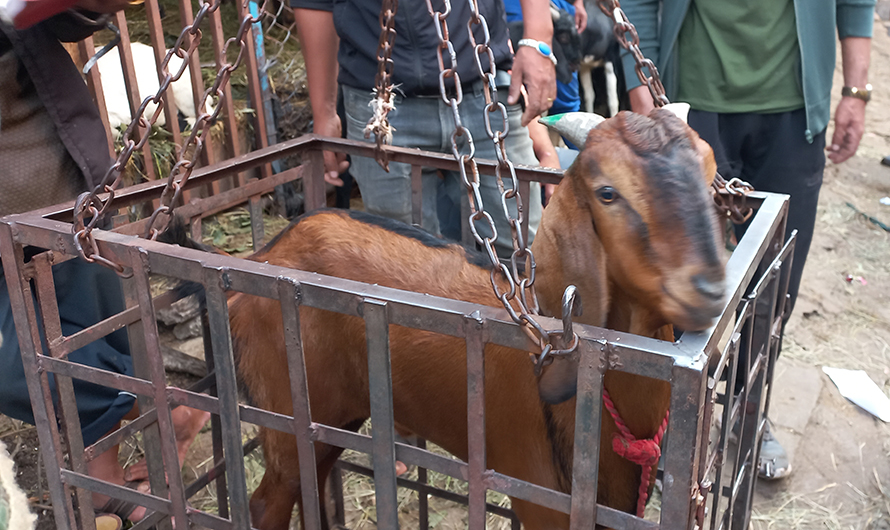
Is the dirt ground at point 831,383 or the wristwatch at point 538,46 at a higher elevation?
the wristwatch at point 538,46

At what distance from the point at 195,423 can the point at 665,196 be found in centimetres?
241

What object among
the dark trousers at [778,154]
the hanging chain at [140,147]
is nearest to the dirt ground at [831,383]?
the dark trousers at [778,154]

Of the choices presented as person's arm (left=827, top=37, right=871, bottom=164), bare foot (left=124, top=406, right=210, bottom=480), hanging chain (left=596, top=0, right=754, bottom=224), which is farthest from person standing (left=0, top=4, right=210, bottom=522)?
person's arm (left=827, top=37, right=871, bottom=164)

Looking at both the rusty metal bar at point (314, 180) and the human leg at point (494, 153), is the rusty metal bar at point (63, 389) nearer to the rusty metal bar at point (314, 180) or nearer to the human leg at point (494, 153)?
the rusty metal bar at point (314, 180)

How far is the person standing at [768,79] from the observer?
119 inches

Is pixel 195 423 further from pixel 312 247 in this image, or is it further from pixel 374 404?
pixel 374 404

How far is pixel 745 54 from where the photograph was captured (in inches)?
122

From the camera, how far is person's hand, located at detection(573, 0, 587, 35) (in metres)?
4.88

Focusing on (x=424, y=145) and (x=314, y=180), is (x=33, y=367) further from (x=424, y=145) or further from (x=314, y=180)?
(x=424, y=145)

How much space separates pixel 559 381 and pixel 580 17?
4.00 meters

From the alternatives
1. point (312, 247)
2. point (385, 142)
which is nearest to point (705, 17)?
point (385, 142)

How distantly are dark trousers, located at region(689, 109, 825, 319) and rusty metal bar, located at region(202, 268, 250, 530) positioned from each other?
225cm

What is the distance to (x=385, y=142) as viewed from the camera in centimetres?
263

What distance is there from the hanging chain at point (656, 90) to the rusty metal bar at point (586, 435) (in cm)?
74
